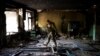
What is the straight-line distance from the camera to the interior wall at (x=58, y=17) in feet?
73.0

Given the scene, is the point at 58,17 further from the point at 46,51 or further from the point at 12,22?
the point at 46,51

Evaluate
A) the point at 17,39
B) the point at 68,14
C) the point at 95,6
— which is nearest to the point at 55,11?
the point at 68,14

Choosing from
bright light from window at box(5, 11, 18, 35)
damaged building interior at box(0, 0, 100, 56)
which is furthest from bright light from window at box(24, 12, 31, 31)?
bright light from window at box(5, 11, 18, 35)

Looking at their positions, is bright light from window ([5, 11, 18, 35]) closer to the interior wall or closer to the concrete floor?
the concrete floor

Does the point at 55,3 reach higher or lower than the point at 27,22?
higher

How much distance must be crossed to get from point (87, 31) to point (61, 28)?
312 centimetres

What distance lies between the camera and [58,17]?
22438mm

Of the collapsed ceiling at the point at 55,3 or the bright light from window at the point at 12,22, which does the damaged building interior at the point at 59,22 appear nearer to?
the bright light from window at the point at 12,22

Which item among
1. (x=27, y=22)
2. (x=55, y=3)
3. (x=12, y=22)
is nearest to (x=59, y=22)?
(x=27, y=22)

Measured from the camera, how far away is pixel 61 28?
73.6ft

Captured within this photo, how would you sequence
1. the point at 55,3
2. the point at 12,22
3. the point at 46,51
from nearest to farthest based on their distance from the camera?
the point at 46,51
the point at 55,3
the point at 12,22

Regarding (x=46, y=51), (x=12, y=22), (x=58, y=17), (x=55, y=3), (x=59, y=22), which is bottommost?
(x=46, y=51)

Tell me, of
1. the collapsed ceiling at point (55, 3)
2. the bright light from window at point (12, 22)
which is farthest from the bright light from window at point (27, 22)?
the collapsed ceiling at point (55, 3)

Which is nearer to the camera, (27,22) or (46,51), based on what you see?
(46,51)
